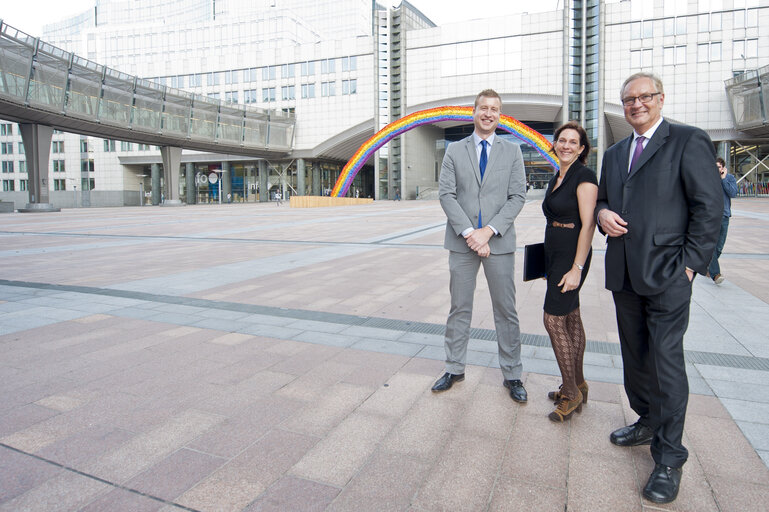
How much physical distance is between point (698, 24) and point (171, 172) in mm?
47387

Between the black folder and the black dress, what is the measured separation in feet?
0.31

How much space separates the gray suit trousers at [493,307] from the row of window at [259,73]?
58703 millimetres

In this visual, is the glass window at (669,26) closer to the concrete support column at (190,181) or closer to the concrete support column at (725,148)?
the concrete support column at (725,148)

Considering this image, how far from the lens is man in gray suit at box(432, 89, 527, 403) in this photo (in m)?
3.44

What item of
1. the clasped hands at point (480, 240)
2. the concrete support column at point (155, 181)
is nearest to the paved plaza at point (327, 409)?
the clasped hands at point (480, 240)

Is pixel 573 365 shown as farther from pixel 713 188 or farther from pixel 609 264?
pixel 713 188

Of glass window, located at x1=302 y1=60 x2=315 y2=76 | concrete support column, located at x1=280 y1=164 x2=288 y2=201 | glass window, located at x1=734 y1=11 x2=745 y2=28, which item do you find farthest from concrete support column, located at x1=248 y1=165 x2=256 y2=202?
glass window, located at x1=734 y1=11 x2=745 y2=28

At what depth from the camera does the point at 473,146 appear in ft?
11.6

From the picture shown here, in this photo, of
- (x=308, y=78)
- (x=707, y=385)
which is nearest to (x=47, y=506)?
(x=707, y=385)

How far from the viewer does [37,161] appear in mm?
32656

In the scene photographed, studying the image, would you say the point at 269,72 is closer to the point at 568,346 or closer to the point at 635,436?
the point at 568,346

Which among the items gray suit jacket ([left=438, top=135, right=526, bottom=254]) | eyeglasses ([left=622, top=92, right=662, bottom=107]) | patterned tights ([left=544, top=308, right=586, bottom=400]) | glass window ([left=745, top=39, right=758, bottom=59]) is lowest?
patterned tights ([left=544, top=308, right=586, bottom=400])

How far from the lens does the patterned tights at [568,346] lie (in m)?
3.12

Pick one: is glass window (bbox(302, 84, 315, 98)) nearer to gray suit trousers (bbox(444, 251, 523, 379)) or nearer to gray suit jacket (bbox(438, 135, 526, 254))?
gray suit jacket (bbox(438, 135, 526, 254))
